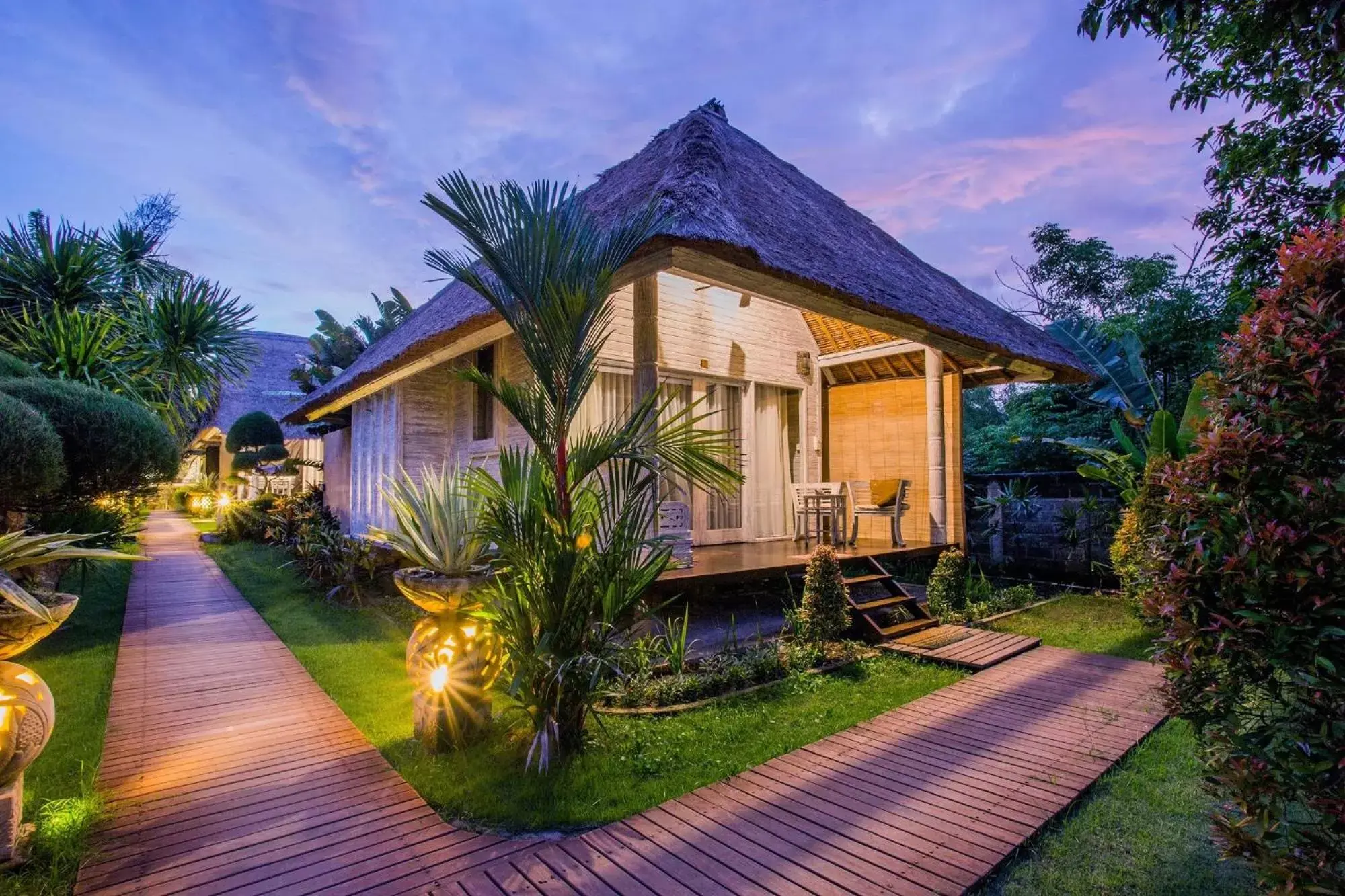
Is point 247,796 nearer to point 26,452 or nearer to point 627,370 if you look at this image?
point 26,452

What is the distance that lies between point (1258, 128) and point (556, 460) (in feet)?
26.7

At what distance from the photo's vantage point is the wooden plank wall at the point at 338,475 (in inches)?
455

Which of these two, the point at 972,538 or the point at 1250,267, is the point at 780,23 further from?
the point at 972,538

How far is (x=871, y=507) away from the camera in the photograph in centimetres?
852

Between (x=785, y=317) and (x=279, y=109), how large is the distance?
23.8 feet

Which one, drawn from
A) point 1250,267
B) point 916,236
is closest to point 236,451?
point 1250,267

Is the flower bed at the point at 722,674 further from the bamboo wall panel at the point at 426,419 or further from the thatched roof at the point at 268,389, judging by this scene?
the thatched roof at the point at 268,389

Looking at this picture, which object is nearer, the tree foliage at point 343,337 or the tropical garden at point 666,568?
the tropical garden at point 666,568

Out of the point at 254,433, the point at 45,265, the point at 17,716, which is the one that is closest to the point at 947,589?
A: the point at 17,716

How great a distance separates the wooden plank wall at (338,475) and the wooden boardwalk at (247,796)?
6381 mm

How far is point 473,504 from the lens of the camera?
393 cm

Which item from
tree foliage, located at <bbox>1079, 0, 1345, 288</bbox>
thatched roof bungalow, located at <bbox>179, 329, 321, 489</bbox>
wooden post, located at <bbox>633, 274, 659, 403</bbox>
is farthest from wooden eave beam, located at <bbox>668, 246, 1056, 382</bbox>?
thatched roof bungalow, located at <bbox>179, 329, 321, 489</bbox>

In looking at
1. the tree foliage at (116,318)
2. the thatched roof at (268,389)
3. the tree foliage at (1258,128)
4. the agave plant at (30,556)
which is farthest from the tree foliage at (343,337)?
the tree foliage at (1258,128)

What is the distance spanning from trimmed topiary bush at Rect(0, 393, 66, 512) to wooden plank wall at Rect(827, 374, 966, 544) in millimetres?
8733
